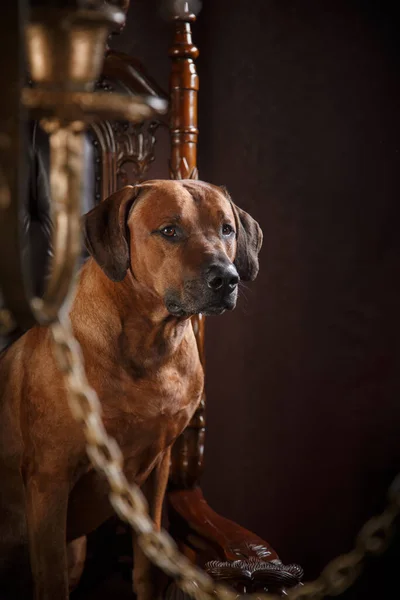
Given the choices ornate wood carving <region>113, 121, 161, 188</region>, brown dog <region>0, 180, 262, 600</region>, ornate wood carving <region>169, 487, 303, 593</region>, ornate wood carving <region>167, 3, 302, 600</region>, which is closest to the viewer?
ornate wood carving <region>169, 487, 303, 593</region>

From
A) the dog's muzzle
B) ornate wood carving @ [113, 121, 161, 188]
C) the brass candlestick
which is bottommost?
the dog's muzzle

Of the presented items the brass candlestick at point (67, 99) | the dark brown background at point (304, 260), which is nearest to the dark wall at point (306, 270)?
the dark brown background at point (304, 260)

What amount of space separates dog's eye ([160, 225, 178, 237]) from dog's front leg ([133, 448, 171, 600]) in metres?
0.54

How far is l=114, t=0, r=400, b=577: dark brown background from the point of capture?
2.17 meters

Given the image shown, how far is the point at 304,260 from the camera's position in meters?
2.38

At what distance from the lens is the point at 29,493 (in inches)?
60.5

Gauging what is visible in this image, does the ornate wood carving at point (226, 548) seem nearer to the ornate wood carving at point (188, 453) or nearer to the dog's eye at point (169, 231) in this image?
the ornate wood carving at point (188, 453)

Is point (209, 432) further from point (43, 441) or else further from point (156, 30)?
point (156, 30)

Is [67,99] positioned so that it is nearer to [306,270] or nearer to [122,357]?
[122,357]

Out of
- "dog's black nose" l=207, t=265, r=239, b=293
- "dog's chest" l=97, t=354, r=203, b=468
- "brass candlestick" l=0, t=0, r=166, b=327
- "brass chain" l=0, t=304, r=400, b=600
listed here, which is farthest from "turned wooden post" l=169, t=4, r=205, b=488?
"brass candlestick" l=0, t=0, r=166, b=327

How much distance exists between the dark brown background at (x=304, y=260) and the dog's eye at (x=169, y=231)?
0.85 metres

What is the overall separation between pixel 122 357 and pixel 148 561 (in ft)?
1.72

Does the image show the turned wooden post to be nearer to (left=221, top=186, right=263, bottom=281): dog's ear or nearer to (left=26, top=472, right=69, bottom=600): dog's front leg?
(left=221, top=186, right=263, bottom=281): dog's ear

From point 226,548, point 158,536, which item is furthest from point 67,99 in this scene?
point 226,548
